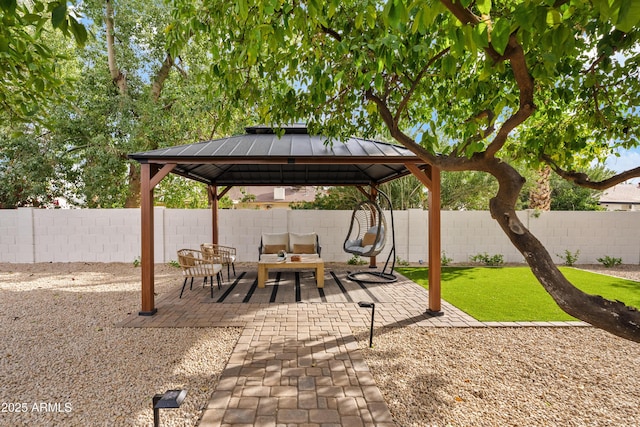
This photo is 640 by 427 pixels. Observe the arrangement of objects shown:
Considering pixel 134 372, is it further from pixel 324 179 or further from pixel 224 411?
pixel 324 179

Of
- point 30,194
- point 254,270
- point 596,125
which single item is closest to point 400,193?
point 254,270

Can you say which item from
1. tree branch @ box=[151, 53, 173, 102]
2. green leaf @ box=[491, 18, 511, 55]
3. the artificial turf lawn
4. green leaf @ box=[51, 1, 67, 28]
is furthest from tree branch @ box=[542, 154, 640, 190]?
tree branch @ box=[151, 53, 173, 102]

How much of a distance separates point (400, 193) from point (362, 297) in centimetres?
766

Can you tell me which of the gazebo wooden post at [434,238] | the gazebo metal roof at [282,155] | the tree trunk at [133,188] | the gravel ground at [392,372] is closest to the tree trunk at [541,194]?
the gazebo metal roof at [282,155]

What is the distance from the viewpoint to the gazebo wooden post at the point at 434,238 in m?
4.85

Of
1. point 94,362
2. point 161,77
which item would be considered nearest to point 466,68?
point 94,362

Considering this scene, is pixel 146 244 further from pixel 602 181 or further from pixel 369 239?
pixel 602 181

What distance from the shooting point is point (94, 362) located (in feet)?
10.8

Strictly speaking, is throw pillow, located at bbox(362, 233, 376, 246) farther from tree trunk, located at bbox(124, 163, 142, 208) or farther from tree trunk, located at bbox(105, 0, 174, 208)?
tree trunk, located at bbox(124, 163, 142, 208)

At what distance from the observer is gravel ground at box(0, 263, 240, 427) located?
2480mm

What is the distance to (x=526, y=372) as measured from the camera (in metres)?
3.11

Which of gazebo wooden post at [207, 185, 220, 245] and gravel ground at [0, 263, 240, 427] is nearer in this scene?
gravel ground at [0, 263, 240, 427]

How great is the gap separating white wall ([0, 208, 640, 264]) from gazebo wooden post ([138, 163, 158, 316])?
4.41 m

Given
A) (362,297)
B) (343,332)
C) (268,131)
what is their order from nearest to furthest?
(343,332) → (362,297) → (268,131)
